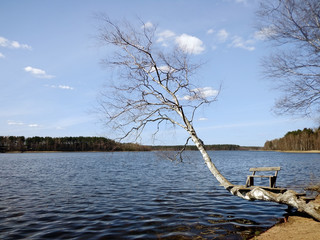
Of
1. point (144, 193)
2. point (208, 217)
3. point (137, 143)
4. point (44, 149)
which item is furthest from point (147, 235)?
point (44, 149)

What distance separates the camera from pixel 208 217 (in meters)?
10.8

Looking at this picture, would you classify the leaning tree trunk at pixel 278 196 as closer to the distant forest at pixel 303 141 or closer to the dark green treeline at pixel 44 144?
the dark green treeline at pixel 44 144

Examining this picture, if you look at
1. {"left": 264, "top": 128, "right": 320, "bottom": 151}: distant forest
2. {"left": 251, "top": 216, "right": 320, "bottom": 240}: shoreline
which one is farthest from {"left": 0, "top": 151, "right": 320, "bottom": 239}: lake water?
{"left": 264, "top": 128, "right": 320, "bottom": 151}: distant forest

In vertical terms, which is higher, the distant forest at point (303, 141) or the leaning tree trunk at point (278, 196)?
the distant forest at point (303, 141)

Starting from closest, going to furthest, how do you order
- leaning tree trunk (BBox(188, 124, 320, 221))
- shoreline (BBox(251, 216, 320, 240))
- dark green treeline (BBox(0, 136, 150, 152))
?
shoreline (BBox(251, 216, 320, 240))
leaning tree trunk (BBox(188, 124, 320, 221))
dark green treeline (BBox(0, 136, 150, 152))

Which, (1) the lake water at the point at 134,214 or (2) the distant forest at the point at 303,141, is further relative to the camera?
(2) the distant forest at the point at 303,141

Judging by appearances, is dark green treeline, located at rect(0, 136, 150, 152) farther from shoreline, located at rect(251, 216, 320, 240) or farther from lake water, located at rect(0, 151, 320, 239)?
shoreline, located at rect(251, 216, 320, 240)

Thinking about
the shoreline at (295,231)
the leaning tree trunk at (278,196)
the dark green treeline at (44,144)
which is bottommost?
the shoreline at (295,231)

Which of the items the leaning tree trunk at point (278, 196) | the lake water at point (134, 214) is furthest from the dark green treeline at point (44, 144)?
the leaning tree trunk at point (278, 196)

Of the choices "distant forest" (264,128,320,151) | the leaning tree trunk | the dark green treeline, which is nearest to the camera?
the leaning tree trunk

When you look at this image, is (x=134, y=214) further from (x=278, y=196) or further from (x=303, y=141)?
(x=303, y=141)

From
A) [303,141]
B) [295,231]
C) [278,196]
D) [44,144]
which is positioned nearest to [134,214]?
[278,196]

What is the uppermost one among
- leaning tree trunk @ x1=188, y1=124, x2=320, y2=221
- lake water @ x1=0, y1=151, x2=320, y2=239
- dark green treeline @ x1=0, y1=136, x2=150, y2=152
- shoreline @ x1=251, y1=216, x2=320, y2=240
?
dark green treeline @ x1=0, y1=136, x2=150, y2=152

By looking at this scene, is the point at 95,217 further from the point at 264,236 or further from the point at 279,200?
the point at 279,200
